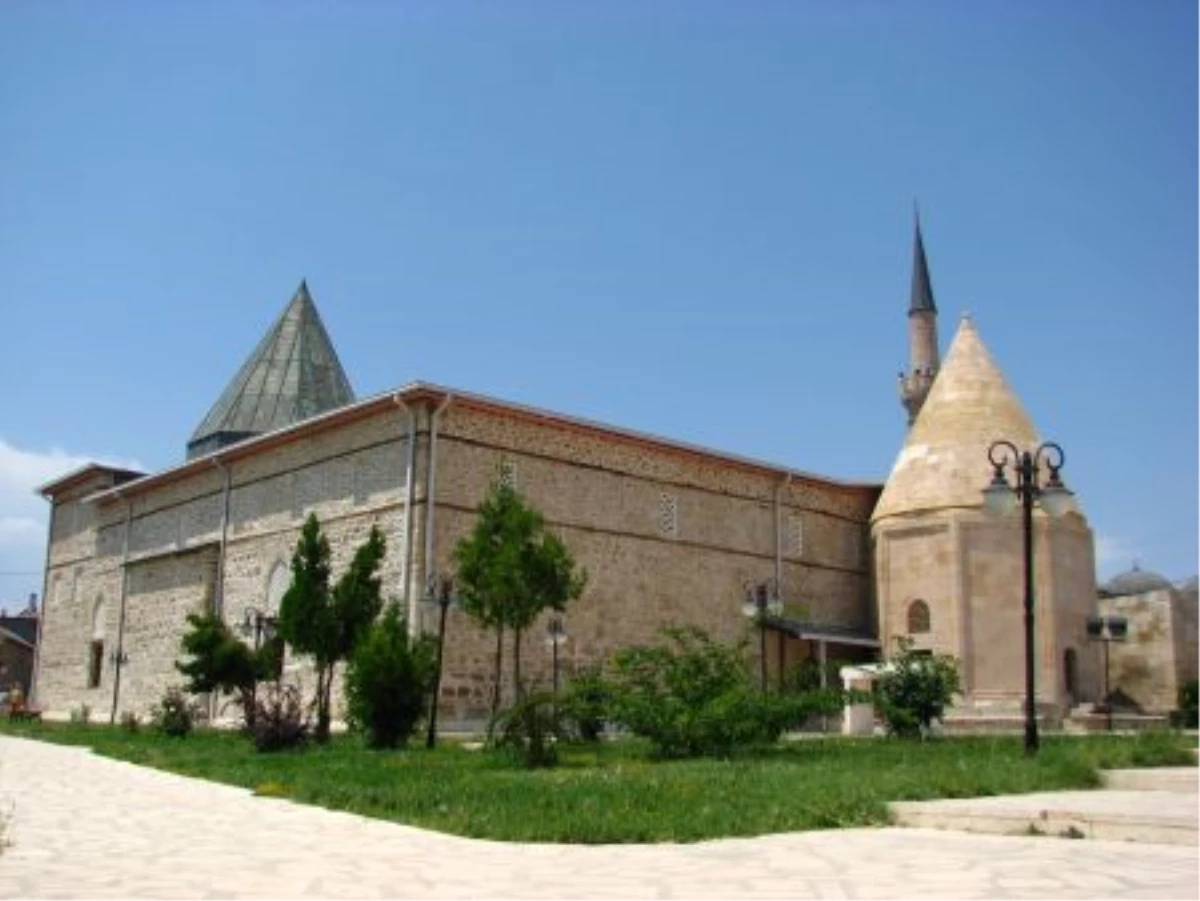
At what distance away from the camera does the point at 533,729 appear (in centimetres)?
1105

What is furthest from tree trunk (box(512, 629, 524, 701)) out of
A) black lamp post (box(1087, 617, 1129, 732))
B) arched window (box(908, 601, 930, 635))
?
black lamp post (box(1087, 617, 1129, 732))

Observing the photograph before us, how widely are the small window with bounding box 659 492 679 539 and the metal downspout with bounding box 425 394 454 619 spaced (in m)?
5.53

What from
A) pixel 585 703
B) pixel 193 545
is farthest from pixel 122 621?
pixel 585 703

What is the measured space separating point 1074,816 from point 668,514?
1749 cm

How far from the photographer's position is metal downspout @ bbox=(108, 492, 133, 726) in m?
27.6

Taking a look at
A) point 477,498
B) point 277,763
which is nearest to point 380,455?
point 477,498

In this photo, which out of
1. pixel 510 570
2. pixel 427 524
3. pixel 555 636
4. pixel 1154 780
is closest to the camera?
pixel 1154 780

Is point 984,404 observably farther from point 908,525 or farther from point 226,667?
point 226,667

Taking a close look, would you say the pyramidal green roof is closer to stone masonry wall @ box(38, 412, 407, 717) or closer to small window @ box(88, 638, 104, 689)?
stone masonry wall @ box(38, 412, 407, 717)

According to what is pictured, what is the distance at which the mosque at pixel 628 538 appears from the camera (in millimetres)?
20047

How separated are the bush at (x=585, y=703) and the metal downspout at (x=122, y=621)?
17637 millimetres

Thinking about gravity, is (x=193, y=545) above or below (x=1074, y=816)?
above

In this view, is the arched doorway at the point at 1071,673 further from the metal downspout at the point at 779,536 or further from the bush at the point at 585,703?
the bush at the point at 585,703

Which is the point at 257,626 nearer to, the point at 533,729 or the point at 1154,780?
the point at 533,729
